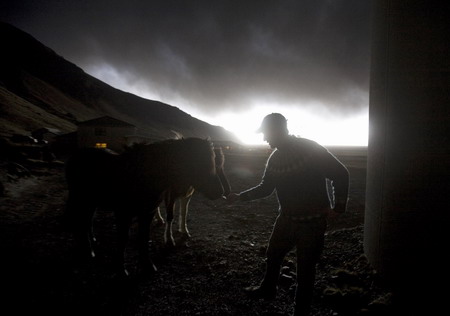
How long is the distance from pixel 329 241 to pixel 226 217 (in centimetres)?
329

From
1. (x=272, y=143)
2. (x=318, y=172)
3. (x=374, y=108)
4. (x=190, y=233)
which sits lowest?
(x=190, y=233)

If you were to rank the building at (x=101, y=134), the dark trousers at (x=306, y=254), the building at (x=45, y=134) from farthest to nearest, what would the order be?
the building at (x=45, y=134)
the building at (x=101, y=134)
the dark trousers at (x=306, y=254)

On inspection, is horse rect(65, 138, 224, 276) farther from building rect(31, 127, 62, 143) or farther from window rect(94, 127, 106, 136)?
building rect(31, 127, 62, 143)

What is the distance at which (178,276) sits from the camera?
3805 millimetres

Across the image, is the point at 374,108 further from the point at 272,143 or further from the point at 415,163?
the point at 272,143

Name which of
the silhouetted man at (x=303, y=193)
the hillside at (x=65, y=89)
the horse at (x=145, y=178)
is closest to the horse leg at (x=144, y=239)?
the horse at (x=145, y=178)

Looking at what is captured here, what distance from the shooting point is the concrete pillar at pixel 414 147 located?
8.54ft

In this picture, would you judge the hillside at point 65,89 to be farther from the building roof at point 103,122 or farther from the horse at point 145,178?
the horse at point 145,178

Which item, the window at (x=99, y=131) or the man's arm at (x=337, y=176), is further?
the window at (x=99, y=131)

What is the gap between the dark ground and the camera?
2984mm

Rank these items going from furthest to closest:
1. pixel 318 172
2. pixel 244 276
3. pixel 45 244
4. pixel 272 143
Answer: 1. pixel 45 244
2. pixel 244 276
3. pixel 272 143
4. pixel 318 172

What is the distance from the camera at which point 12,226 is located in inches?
230

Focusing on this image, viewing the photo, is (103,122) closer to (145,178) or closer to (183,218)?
(183,218)

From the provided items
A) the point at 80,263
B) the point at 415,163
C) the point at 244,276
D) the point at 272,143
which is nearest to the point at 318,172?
the point at 272,143
